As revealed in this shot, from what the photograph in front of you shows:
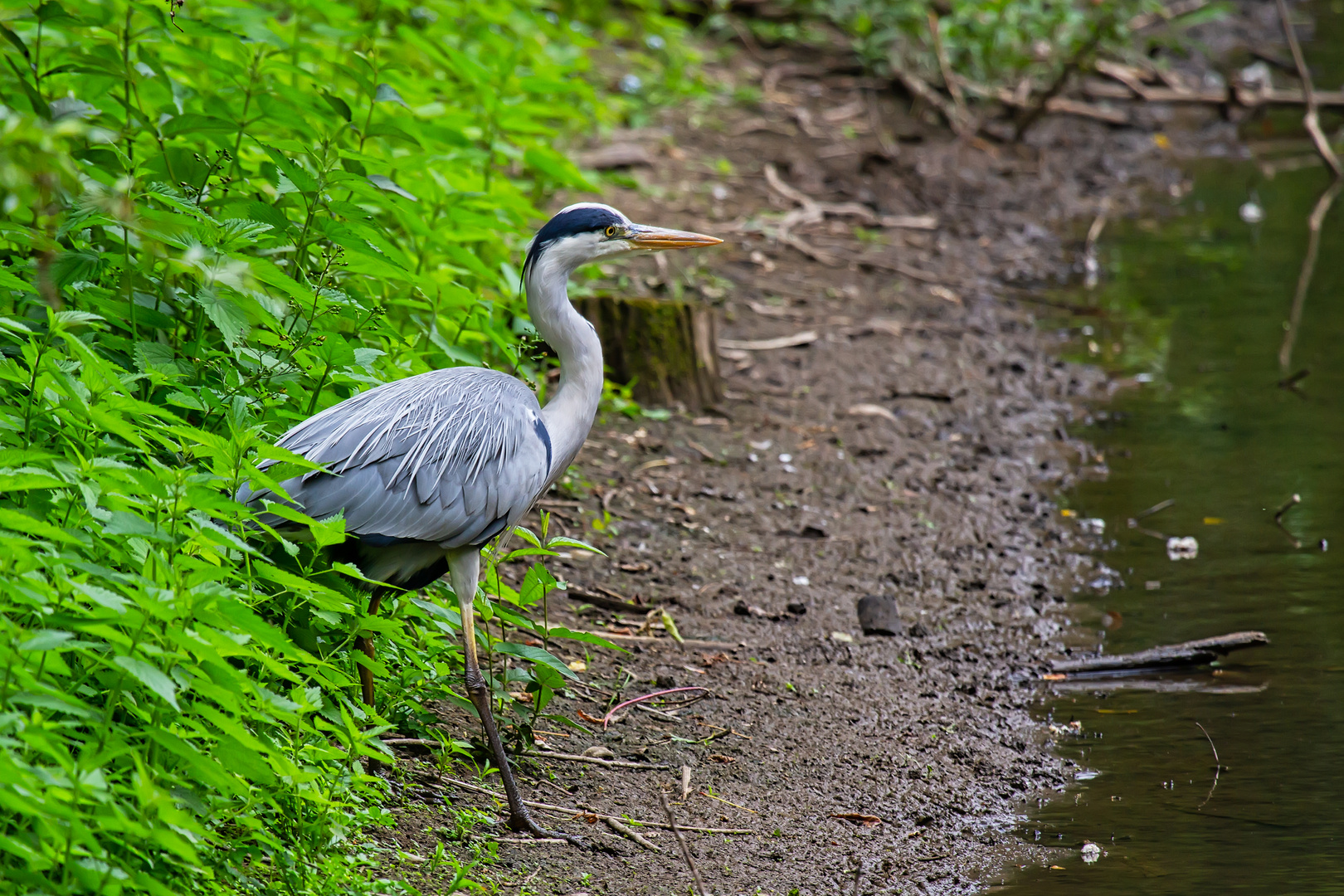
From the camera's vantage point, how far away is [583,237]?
14.4 feet

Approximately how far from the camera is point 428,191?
504cm

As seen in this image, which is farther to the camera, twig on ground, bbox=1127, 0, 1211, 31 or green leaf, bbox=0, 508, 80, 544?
twig on ground, bbox=1127, 0, 1211, 31

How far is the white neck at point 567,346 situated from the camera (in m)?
4.31

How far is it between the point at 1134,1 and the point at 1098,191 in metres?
1.75

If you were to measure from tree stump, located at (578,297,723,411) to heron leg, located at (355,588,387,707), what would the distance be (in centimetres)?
303

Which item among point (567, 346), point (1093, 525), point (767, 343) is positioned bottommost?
point (767, 343)

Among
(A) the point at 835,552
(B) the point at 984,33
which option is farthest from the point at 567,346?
(B) the point at 984,33

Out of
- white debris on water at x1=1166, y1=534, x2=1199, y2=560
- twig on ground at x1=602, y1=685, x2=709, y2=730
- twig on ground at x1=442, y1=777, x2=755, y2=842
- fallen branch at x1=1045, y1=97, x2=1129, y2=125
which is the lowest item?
fallen branch at x1=1045, y1=97, x2=1129, y2=125

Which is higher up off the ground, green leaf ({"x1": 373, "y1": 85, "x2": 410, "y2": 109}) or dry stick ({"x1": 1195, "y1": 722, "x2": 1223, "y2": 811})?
green leaf ({"x1": 373, "y1": 85, "x2": 410, "y2": 109})

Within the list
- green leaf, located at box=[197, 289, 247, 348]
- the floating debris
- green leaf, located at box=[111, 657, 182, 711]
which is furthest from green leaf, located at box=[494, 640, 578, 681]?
the floating debris

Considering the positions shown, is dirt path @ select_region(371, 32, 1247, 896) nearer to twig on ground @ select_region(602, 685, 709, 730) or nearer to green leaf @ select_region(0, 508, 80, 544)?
twig on ground @ select_region(602, 685, 709, 730)

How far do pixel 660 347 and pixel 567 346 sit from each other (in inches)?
105

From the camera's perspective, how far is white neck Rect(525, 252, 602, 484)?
431cm

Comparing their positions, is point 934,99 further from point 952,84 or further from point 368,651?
point 368,651
